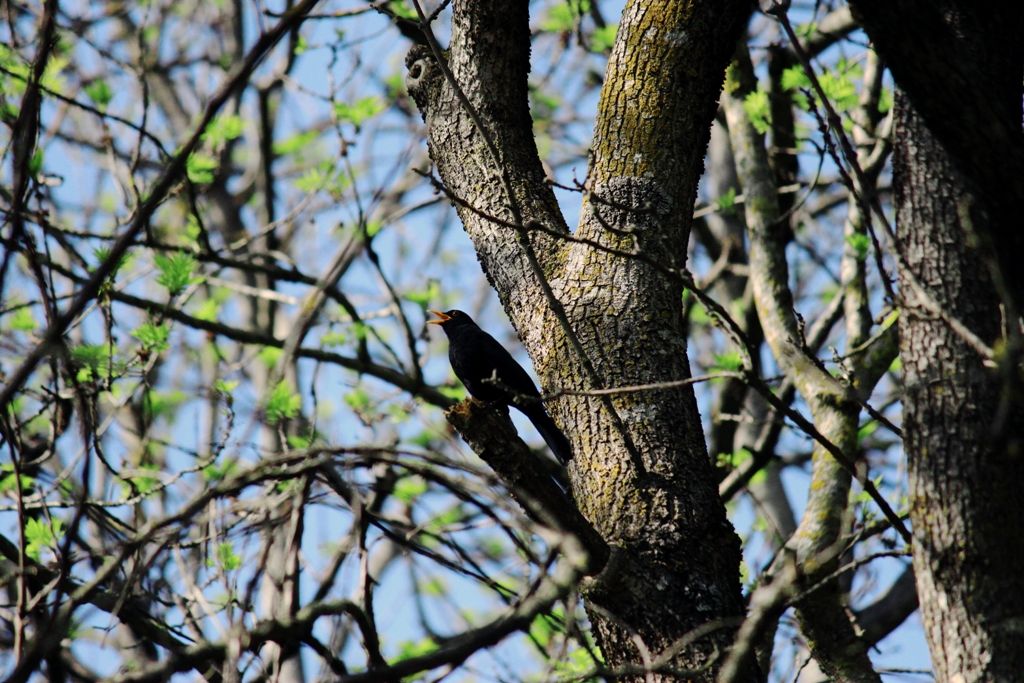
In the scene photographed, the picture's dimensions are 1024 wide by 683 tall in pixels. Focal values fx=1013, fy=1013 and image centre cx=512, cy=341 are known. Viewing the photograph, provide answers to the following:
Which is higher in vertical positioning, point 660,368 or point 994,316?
point 660,368

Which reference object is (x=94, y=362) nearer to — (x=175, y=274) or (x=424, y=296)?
(x=175, y=274)

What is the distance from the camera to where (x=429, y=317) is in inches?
270

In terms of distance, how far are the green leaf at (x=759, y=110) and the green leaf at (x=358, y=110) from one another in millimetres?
2330

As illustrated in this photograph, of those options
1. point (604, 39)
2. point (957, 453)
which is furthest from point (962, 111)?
point (604, 39)

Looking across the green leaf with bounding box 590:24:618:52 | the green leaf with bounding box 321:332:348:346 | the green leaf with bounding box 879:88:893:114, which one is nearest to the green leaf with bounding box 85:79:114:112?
the green leaf with bounding box 321:332:348:346

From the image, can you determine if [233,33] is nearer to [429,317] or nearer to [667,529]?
[429,317]

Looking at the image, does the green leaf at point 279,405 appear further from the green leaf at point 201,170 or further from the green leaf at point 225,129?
the green leaf at point 225,129

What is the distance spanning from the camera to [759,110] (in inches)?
218

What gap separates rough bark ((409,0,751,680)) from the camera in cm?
260

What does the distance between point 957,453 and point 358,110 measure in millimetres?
4931

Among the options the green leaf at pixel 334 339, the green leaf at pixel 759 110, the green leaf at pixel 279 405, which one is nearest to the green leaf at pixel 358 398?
the green leaf at pixel 334 339

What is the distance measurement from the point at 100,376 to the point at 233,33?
699cm

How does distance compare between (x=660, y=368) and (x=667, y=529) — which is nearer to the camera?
(x=667, y=529)

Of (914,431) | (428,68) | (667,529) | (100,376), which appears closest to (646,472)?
(667,529)
